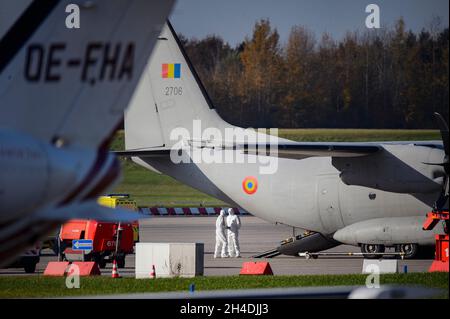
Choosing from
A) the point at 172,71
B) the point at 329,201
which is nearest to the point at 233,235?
the point at 329,201

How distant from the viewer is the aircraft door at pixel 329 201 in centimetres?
2289

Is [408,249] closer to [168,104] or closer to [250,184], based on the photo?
[250,184]

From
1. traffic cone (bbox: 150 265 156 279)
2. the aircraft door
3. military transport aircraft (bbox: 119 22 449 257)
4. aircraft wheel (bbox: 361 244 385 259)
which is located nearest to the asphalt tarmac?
aircraft wheel (bbox: 361 244 385 259)

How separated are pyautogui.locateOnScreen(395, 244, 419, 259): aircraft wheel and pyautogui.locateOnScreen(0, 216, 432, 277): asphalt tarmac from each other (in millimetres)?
150

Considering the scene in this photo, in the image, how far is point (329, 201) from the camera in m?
22.9

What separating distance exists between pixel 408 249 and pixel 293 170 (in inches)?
132

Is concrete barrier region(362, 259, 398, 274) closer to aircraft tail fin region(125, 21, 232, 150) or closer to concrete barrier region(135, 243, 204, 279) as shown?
concrete barrier region(135, 243, 204, 279)

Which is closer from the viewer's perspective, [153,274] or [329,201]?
[153,274]

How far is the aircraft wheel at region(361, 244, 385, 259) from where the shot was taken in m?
22.7

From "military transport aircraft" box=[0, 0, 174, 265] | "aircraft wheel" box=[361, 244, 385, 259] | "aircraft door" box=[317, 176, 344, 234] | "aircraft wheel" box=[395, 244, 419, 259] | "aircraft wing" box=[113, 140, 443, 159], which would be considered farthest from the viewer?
"aircraft door" box=[317, 176, 344, 234]

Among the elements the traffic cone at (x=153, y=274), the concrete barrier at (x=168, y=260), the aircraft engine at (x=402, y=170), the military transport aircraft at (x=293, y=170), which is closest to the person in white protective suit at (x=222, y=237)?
the military transport aircraft at (x=293, y=170)
